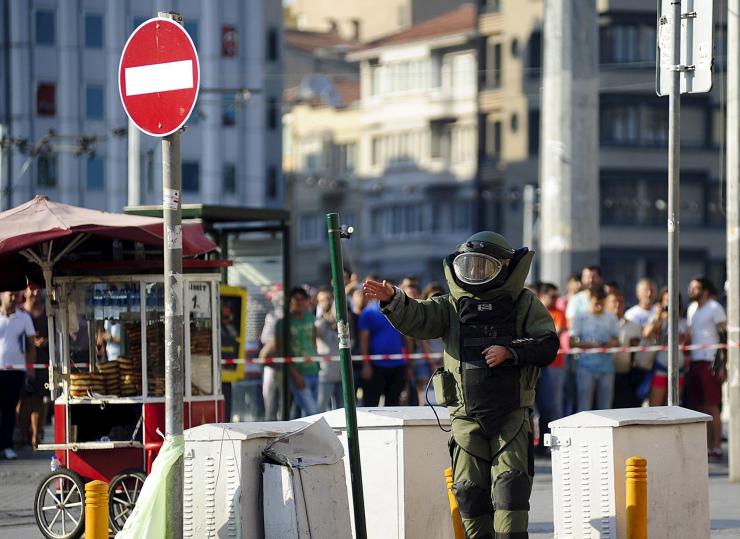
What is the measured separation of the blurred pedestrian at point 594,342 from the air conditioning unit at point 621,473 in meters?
8.51

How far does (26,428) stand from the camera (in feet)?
68.1

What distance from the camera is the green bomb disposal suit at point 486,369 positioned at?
9852 mm

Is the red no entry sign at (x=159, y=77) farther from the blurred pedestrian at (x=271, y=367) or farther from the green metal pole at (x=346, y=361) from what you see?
the blurred pedestrian at (x=271, y=367)

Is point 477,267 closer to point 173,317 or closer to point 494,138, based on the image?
point 173,317

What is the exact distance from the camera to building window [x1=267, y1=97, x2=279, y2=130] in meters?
83.3

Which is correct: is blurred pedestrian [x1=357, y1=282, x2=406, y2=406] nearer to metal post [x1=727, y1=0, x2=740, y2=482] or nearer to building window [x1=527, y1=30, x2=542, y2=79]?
metal post [x1=727, y1=0, x2=740, y2=482]

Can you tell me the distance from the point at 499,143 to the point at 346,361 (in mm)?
78895

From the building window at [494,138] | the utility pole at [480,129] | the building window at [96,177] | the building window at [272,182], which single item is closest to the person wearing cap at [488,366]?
the building window at [96,177]

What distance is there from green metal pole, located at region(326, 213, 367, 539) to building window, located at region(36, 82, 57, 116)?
68.7 m

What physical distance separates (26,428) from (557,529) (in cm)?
1125

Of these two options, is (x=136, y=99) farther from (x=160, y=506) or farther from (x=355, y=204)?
(x=355, y=204)

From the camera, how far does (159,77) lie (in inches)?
389

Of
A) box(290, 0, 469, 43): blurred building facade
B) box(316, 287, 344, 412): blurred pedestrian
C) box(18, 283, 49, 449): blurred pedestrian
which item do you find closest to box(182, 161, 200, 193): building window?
box(290, 0, 469, 43): blurred building facade

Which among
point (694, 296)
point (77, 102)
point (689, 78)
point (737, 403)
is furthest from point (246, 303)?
point (77, 102)
